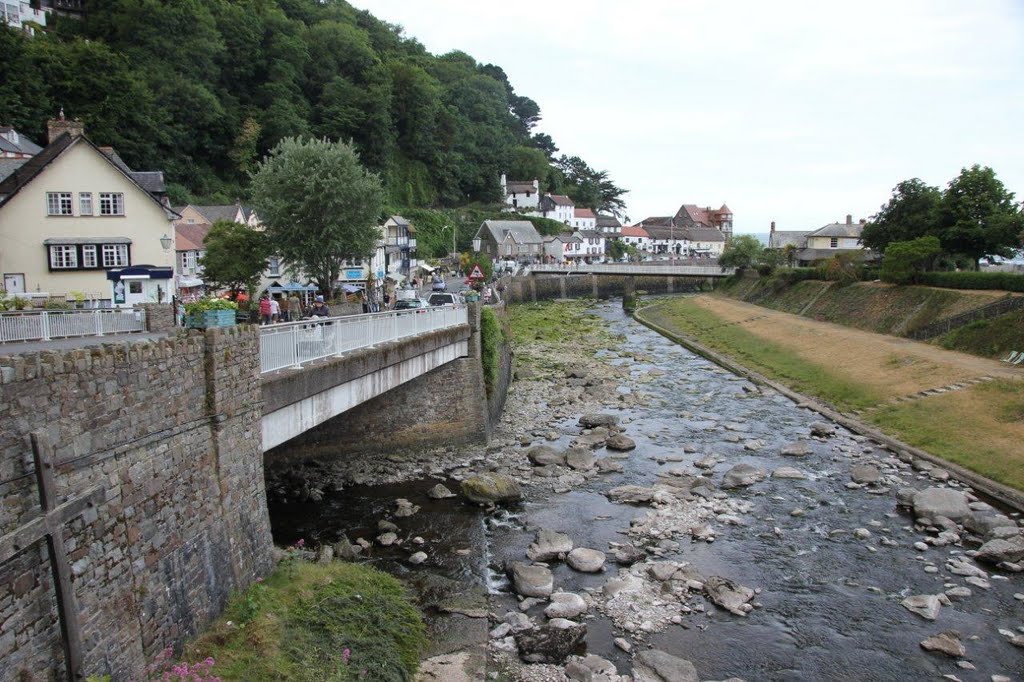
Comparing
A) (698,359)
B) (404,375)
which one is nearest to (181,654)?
(404,375)

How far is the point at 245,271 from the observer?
3656 centimetres

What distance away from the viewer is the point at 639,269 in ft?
341

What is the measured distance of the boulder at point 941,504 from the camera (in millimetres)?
21469

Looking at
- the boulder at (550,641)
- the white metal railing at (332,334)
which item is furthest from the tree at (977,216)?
the boulder at (550,641)

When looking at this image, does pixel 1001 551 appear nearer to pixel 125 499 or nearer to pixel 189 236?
pixel 125 499

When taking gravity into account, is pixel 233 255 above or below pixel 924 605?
above

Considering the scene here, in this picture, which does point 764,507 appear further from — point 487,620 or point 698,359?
point 698,359

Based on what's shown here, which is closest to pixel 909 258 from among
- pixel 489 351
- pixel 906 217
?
pixel 906 217

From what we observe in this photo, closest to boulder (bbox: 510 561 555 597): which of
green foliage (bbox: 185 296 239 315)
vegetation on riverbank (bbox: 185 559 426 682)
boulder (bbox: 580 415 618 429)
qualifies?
vegetation on riverbank (bbox: 185 559 426 682)

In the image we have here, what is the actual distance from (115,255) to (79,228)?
194 centimetres

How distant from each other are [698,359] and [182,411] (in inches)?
1764

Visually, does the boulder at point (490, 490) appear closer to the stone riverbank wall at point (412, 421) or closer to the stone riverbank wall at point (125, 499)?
the stone riverbank wall at point (412, 421)

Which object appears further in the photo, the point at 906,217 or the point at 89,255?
the point at 906,217

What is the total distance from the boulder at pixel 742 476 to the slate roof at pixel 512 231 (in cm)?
Answer: 9746
